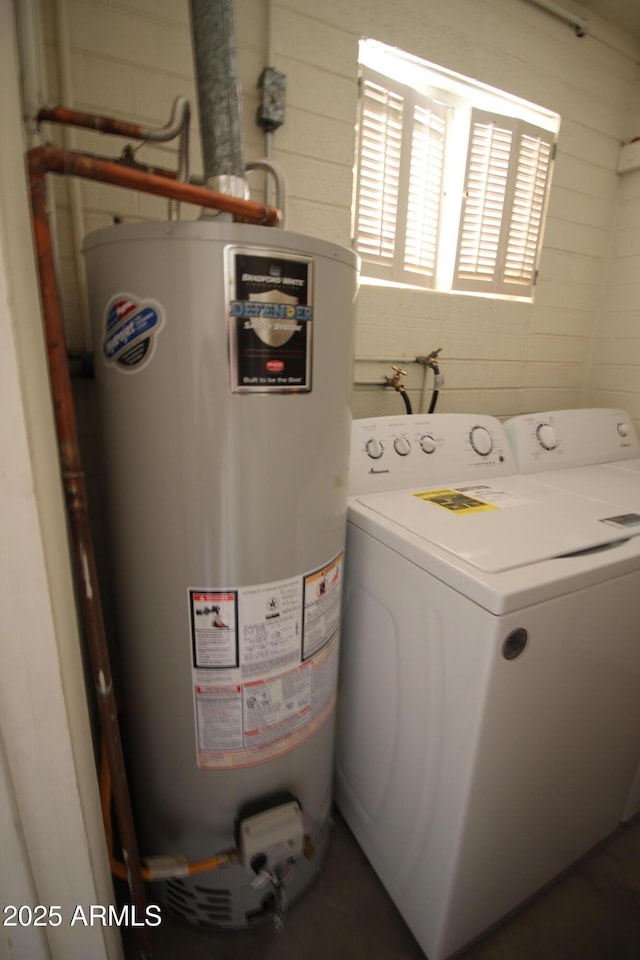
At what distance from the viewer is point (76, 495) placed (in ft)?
2.05

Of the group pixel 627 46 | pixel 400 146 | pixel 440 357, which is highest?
pixel 627 46

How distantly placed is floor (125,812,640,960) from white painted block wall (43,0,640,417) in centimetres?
132

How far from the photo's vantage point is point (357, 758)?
1.11 metres

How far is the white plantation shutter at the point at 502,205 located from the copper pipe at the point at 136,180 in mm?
1166

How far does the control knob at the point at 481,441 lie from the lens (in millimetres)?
1296

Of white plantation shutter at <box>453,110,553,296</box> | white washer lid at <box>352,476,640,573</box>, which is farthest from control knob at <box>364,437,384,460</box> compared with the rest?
white plantation shutter at <box>453,110,553,296</box>

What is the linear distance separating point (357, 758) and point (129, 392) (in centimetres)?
103

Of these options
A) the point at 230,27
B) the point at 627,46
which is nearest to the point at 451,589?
the point at 230,27

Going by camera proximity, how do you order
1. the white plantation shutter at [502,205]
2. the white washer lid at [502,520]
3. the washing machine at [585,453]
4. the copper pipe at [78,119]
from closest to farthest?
the copper pipe at [78,119] < the white washer lid at [502,520] < the washing machine at [585,453] < the white plantation shutter at [502,205]

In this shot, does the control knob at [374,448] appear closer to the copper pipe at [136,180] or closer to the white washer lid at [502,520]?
the white washer lid at [502,520]

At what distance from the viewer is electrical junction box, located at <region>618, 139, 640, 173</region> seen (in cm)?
170

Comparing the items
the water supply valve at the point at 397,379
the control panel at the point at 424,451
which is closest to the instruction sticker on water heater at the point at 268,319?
the control panel at the point at 424,451

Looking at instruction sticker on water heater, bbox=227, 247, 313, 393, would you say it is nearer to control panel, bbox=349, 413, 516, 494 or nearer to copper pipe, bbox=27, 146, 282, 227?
copper pipe, bbox=27, 146, 282, 227

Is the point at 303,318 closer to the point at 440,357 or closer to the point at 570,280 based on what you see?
the point at 440,357
